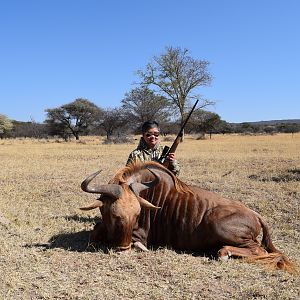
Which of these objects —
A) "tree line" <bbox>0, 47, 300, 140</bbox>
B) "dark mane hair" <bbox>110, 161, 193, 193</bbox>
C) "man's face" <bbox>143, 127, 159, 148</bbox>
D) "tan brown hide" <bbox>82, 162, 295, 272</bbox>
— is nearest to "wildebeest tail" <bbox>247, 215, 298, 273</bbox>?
"tan brown hide" <bbox>82, 162, 295, 272</bbox>

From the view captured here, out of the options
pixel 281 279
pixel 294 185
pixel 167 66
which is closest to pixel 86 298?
pixel 281 279

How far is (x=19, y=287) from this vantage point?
434 cm

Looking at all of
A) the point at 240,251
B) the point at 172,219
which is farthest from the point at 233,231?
the point at 172,219

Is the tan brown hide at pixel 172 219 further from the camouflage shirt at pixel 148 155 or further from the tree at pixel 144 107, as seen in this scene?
the tree at pixel 144 107

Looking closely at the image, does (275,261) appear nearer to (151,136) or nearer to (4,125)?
(151,136)

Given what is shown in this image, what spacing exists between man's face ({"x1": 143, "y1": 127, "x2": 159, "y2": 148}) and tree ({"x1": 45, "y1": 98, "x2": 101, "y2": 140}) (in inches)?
1855

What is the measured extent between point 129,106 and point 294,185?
39346 mm

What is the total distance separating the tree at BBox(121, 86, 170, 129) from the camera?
45.4 meters

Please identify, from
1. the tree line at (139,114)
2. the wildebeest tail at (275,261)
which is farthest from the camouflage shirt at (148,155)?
the tree line at (139,114)

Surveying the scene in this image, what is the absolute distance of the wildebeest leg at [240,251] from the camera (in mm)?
5230

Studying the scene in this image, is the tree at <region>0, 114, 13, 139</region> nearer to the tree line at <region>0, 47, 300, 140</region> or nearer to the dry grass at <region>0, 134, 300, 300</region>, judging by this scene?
the tree line at <region>0, 47, 300, 140</region>

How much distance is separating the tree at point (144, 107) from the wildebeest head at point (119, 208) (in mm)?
39309

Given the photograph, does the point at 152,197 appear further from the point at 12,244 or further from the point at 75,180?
the point at 75,180

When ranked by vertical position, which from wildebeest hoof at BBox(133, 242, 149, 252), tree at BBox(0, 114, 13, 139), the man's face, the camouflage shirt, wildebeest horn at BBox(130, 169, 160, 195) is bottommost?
wildebeest hoof at BBox(133, 242, 149, 252)
